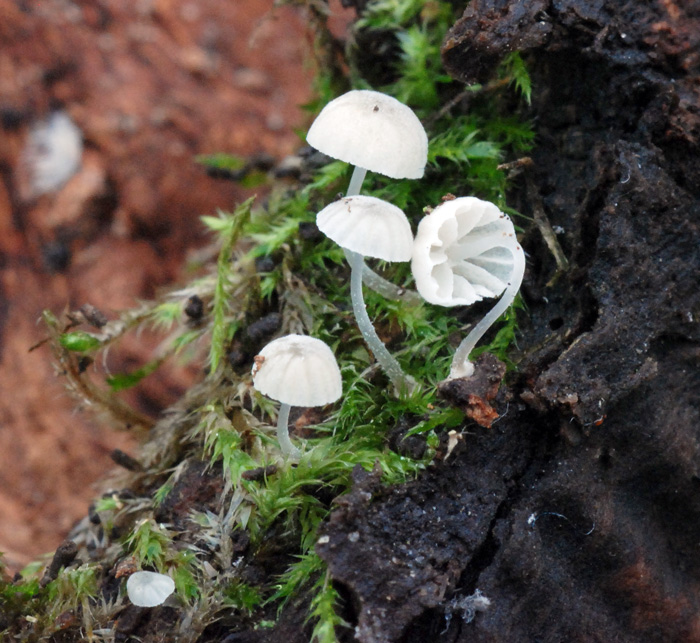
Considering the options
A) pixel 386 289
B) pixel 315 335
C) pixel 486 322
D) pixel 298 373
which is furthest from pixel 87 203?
pixel 486 322

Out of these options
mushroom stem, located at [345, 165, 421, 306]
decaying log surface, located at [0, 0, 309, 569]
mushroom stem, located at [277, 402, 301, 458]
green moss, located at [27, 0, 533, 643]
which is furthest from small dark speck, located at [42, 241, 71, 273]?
mushroom stem, located at [277, 402, 301, 458]

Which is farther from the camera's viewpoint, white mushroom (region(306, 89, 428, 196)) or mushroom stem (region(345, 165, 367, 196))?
mushroom stem (region(345, 165, 367, 196))

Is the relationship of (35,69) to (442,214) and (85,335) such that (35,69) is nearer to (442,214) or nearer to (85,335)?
(85,335)

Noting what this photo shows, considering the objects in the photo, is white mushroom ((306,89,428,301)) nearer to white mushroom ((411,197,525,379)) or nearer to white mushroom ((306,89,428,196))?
white mushroom ((306,89,428,196))

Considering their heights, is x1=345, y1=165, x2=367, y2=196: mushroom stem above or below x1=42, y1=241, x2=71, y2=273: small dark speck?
above

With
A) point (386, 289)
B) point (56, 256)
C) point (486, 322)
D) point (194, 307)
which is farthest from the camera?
point (56, 256)

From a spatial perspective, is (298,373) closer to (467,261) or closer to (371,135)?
(371,135)

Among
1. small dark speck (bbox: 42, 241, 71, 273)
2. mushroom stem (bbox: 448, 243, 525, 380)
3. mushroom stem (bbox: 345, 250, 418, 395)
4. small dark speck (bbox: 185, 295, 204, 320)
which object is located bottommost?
small dark speck (bbox: 42, 241, 71, 273)

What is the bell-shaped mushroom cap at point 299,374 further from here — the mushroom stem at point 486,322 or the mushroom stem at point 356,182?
the mushroom stem at point 356,182
